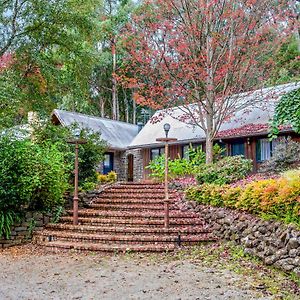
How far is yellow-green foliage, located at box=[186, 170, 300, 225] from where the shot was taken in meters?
6.15

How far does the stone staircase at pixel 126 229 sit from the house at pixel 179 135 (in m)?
4.50

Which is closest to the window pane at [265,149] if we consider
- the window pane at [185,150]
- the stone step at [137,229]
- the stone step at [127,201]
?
the window pane at [185,150]

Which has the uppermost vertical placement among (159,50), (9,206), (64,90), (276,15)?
(276,15)

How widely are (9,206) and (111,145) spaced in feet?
32.5

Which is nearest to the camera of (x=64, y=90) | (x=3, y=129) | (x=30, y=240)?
(x=30, y=240)

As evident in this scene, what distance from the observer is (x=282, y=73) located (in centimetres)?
1922

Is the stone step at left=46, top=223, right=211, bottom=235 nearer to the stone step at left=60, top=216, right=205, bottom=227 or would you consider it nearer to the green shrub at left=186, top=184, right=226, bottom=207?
the stone step at left=60, top=216, right=205, bottom=227

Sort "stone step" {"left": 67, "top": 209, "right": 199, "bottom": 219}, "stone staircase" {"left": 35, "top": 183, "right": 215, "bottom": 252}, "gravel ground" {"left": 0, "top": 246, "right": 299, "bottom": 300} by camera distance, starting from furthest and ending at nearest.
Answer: "stone step" {"left": 67, "top": 209, "right": 199, "bottom": 219}
"stone staircase" {"left": 35, "top": 183, "right": 215, "bottom": 252}
"gravel ground" {"left": 0, "top": 246, "right": 299, "bottom": 300}

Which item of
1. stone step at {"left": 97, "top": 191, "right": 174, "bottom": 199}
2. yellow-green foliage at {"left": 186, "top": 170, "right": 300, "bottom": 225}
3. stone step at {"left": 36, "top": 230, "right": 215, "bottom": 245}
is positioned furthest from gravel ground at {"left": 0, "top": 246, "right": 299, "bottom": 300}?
stone step at {"left": 97, "top": 191, "right": 174, "bottom": 199}

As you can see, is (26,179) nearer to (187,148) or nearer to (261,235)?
(261,235)

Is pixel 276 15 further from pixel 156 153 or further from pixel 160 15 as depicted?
pixel 156 153

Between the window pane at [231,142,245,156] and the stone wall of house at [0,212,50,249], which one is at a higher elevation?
the window pane at [231,142,245,156]

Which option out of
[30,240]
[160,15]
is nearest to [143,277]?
[30,240]

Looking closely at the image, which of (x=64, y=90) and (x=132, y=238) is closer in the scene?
(x=132, y=238)
